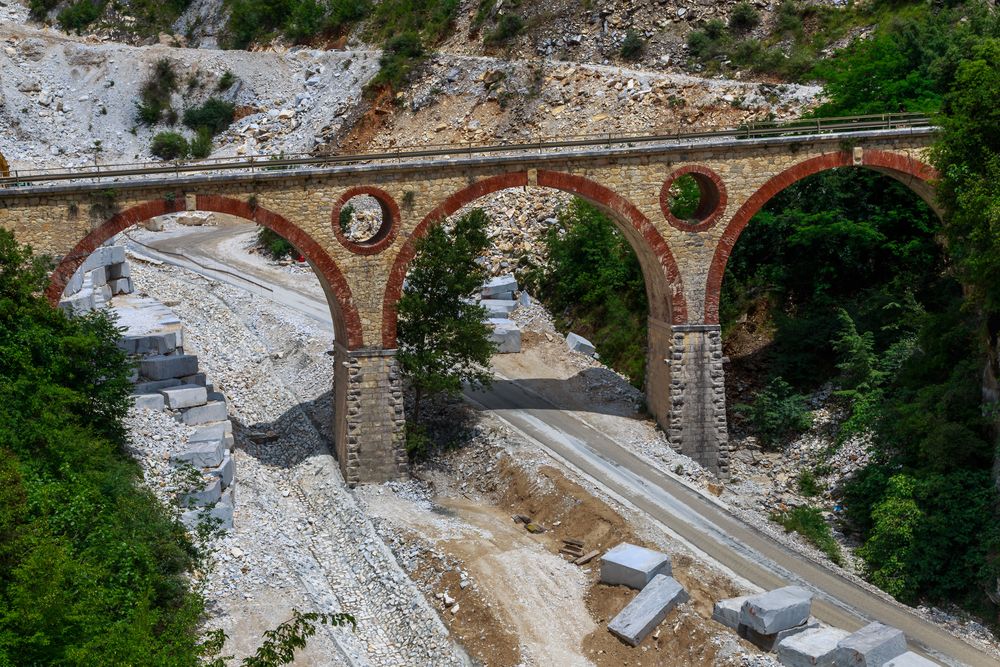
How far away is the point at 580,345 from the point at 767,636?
19849 mm

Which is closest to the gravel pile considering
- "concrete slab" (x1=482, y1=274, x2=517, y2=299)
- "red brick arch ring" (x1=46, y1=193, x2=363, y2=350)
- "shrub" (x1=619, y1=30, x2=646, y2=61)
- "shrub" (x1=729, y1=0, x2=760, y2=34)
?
"red brick arch ring" (x1=46, y1=193, x2=363, y2=350)

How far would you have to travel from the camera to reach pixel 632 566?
76.5 ft

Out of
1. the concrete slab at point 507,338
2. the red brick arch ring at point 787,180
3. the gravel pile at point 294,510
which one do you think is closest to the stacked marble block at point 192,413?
the gravel pile at point 294,510

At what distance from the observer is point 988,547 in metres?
25.2

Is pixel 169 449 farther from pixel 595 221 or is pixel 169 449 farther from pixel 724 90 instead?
pixel 724 90

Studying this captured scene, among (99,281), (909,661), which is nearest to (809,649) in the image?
(909,661)

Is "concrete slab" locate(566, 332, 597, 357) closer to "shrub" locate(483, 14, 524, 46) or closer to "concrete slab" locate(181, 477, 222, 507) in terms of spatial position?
"concrete slab" locate(181, 477, 222, 507)

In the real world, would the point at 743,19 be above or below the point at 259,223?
above

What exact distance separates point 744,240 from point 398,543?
803 inches

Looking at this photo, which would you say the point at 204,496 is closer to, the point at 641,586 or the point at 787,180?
the point at 641,586

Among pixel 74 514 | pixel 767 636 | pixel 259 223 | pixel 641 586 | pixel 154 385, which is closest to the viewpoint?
pixel 74 514

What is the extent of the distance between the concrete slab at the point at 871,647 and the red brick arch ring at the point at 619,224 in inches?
505

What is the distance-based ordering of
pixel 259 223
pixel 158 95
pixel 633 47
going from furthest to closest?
1. pixel 158 95
2. pixel 633 47
3. pixel 259 223

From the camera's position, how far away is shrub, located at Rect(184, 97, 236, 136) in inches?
2463
